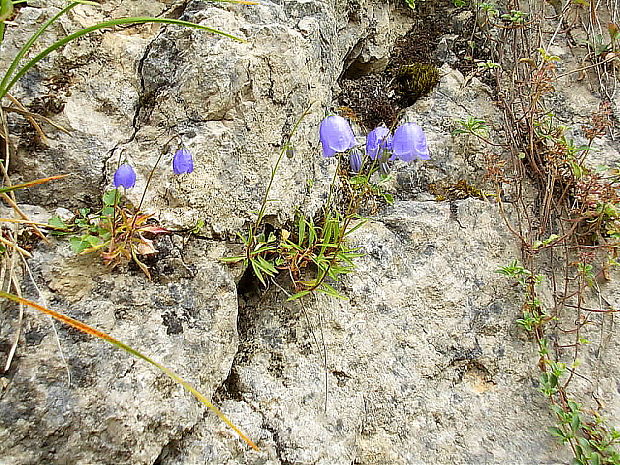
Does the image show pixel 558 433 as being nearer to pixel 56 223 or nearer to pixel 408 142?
Result: pixel 408 142

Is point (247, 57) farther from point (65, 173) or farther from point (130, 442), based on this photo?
point (130, 442)

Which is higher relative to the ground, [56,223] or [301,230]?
[301,230]

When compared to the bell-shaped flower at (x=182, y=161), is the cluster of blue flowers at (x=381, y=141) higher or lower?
higher

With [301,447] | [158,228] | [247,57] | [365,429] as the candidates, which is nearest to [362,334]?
[365,429]

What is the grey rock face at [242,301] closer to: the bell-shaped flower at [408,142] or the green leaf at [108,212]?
the green leaf at [108,212]

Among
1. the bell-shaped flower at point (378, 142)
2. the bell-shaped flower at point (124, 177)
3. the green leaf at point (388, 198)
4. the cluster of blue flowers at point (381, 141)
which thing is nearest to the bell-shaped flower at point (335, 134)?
the cluster of blue flowers at point (381, 141)

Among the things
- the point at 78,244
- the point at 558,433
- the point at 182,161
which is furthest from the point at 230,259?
the point at 558,433
